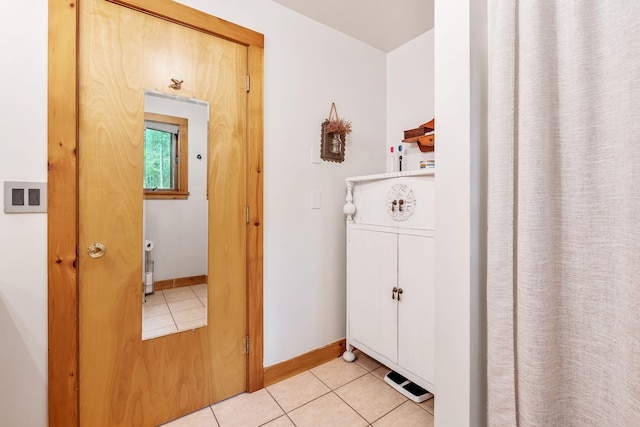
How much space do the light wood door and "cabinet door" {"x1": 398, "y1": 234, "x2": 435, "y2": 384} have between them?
3.12 feet

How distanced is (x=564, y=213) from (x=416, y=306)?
3.04ft

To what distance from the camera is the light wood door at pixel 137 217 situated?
1.23 m

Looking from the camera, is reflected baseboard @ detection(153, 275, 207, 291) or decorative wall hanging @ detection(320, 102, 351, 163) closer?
reflected baseboard @ detection(153, 275, 207, 291)

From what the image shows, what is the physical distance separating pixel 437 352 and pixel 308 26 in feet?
6.75

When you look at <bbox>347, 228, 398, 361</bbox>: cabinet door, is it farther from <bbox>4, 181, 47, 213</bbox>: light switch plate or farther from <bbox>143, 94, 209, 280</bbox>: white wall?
<bbox>4, 181, 47, 213</bbox>: light switch plate

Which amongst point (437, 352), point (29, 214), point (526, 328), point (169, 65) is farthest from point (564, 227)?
point (29, 214)

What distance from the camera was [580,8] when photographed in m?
0.70

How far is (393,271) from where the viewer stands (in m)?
1.62

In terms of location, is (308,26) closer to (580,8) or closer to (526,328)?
(580,8)

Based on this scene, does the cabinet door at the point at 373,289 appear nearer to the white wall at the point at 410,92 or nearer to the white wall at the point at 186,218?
the white wall at the point at 410,92

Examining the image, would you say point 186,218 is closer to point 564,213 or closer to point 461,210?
point 461,210

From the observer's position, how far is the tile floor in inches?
54.6

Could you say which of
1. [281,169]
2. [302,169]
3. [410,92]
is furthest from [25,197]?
[410,92]

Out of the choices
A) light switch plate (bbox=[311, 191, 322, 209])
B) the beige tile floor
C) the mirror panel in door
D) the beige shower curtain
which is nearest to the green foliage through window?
the mirror panel in door
